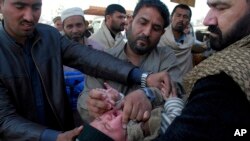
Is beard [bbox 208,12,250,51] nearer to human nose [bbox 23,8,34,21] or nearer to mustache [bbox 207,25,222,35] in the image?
mustache [bbox 207,25,222,35]

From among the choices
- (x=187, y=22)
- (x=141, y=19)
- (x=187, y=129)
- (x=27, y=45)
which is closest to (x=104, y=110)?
(x=187, y=129)

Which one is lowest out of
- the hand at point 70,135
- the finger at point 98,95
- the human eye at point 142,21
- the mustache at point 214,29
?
the hand at point 70,135

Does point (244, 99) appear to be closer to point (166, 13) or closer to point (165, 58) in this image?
point (165, 58)

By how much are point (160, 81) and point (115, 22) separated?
16.5 ft

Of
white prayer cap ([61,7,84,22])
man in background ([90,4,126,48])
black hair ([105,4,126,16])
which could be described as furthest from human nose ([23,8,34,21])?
black hair ([105,4,126,16])

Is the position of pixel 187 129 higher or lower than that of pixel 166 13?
lower

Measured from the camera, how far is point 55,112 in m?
2.28

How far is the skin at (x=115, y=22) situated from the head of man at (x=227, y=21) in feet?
17.3

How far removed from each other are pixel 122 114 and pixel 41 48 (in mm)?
958

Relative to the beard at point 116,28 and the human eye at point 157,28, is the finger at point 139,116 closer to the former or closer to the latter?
the human eye at point 157,28

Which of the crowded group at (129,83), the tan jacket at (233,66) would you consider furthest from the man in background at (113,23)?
the tan jacket at (233,66)

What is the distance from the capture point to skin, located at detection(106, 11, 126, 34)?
683 cm

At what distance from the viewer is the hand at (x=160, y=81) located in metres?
1.96

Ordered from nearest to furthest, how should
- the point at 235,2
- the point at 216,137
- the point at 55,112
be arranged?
the point at 216,137 → the point at 235,2 → the point at 55,112
